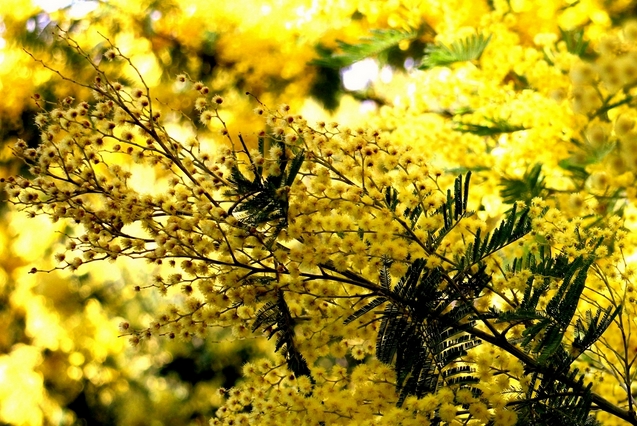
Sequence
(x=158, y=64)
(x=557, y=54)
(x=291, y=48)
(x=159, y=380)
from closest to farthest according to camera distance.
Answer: (x=557, y=54) < (x=291, y=48) < (x=158, y=64) < (x=159, y=380)

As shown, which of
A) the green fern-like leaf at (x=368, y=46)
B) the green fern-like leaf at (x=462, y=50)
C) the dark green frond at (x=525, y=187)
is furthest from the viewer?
the green fern-like leaf at (x=368, y=46)

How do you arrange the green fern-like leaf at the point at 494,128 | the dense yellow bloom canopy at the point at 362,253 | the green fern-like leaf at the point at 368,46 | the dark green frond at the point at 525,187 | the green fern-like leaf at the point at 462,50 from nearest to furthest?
the dense yellow bloom canopy at the point at 362,253
the dark green frond at the point at 525,187
the green fern-like leaf at the point at 494,128
the green fern-like leaf at the point at 462,50
the green fern-like leaf at the point at 368,46

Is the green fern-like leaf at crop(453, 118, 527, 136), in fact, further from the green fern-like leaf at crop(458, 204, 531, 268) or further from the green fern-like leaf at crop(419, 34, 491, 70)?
the green fern-like leaf at crop(458, 204, 531, 268)

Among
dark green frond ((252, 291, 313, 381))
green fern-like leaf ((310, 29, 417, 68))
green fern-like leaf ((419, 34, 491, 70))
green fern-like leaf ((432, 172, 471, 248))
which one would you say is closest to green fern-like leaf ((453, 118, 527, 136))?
green fern-like leaf ((419, 34, 491, 70))

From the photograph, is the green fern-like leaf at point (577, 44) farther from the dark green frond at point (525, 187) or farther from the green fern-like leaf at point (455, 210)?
the green fern-like leaf at point (455, 210)

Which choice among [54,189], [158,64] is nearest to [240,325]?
[54,189]

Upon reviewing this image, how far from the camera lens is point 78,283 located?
3.21m

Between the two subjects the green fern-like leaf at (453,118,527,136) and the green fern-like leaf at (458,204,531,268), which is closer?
the green fern-like leaf at (458,204,531,268)

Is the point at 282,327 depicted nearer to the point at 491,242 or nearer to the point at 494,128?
the point at 491,242

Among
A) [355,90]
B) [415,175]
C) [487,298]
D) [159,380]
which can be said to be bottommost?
[159,380]

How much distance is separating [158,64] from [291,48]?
22.6 inches

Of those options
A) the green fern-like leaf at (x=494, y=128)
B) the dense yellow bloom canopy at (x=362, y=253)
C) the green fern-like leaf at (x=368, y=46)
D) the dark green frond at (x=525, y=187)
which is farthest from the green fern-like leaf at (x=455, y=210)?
the green fern-like leaf at (x=368, y=46)

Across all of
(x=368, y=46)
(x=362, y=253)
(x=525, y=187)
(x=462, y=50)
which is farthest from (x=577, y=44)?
(x=362, y=253)

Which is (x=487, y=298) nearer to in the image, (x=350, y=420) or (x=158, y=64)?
(x=350, y=420)
